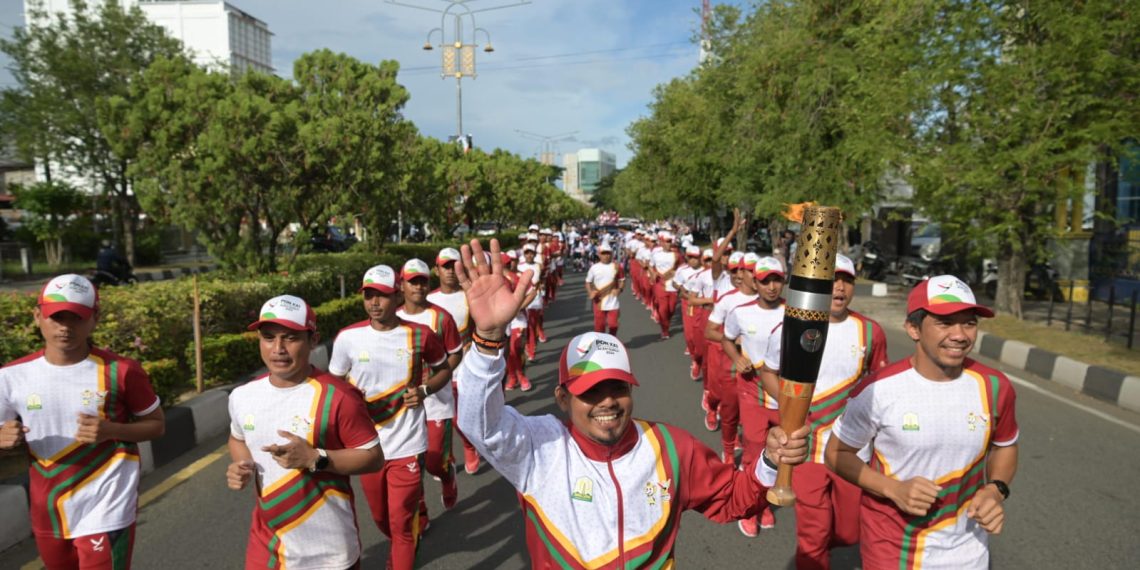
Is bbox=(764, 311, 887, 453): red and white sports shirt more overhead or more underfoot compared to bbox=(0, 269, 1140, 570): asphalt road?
more overhead

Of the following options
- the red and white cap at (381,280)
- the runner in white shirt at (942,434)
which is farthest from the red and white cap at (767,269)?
the red and white cap at (381,280)

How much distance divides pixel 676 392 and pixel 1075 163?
883cm

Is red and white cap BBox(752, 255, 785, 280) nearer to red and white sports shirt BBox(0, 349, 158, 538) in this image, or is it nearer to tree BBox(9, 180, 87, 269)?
red and white sports shirt BBox(0, 349, 158, 538)

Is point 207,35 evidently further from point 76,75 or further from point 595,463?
point 595,463

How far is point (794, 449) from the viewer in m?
2.23

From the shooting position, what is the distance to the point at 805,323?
224 centimetres

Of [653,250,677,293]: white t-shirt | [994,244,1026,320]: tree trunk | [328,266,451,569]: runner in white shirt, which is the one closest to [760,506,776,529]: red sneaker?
[328,266,451,569]: runner in white shirt

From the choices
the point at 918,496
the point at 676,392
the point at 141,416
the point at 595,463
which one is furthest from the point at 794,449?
the point at 676,392

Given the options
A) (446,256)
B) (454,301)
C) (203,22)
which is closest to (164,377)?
(454,301)

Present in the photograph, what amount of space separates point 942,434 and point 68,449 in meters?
3.72

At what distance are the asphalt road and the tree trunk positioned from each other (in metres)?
7.46

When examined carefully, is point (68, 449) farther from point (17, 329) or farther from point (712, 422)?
point (712, 422)

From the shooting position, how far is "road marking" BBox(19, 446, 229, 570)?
575 cm

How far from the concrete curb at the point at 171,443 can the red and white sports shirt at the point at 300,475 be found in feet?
8.64
